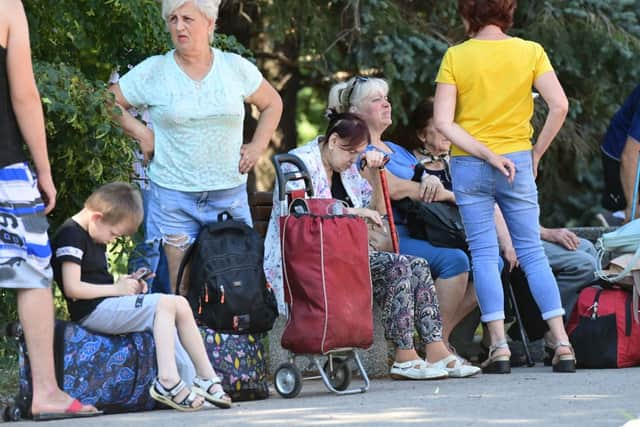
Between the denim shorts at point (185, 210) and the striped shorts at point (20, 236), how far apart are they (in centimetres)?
97

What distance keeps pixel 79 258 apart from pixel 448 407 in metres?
1.65

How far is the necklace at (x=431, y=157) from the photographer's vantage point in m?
8.24

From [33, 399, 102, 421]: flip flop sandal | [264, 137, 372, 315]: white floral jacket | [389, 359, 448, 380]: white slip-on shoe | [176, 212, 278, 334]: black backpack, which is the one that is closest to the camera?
[33, 399, 102, 421]: flip flop sandal

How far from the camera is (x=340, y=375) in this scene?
6629mm

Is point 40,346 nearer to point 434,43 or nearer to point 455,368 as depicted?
point 455,368

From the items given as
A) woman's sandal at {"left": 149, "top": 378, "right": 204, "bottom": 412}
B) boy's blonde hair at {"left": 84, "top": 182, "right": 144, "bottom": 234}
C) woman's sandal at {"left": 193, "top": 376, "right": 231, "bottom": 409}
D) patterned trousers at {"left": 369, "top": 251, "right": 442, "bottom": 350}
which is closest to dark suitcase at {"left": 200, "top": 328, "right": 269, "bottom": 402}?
woman's sandal at {"left": 193, "top": 376, "right": 231, "bottom": 409}

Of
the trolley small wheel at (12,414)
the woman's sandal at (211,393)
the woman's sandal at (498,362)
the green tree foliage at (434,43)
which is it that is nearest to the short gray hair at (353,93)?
the woman's sandal at (498,362)

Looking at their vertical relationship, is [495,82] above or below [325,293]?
above

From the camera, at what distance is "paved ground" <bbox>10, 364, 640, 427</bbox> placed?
5297 millimetres

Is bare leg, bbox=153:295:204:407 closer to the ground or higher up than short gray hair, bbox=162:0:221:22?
closer to the ground

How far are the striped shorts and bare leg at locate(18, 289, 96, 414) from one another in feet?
0.20

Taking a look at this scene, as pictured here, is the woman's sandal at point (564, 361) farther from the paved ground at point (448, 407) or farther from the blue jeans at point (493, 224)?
the paved ground at point (448, 407)

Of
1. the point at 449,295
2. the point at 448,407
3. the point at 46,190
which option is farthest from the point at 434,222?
the point at 46,190

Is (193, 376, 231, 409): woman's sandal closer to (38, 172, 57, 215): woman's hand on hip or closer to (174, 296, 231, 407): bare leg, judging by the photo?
(174, 296, 231, 407): bare leg
